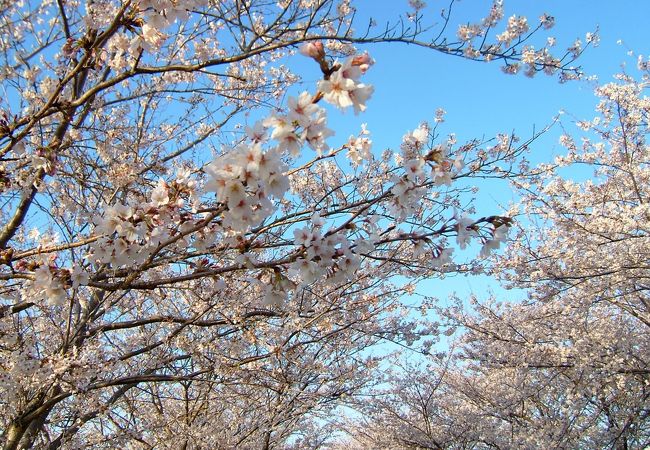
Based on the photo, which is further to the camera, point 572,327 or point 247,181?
point 572,327

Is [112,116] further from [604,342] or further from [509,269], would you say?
[604,342]

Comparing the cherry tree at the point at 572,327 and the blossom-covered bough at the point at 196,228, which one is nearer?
the blossom-covered bough at the point at 196,228

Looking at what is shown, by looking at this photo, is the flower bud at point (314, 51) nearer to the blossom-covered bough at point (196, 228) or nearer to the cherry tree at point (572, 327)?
the blossom-covered bough at point (196, 228)

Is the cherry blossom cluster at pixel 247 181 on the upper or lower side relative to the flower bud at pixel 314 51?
lower

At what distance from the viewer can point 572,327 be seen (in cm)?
933

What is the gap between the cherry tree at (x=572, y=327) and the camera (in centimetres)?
783

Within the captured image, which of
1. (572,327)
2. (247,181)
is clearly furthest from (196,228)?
(572,327)

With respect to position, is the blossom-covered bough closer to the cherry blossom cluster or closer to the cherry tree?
the cherry blossom cluster

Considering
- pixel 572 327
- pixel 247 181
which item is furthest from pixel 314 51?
pixel 572 327

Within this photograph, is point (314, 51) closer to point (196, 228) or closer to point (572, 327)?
point (196, 228)

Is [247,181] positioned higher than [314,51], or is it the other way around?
[314,51]

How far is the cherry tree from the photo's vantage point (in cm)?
783

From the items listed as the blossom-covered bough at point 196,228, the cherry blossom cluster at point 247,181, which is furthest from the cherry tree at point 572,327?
the cherry blossom cluster at point 247,181

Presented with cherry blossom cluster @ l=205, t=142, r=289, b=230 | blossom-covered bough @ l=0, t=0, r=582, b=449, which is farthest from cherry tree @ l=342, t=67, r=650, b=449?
cherry blossom cluster @ l=205, t=142, r=289, b=230
